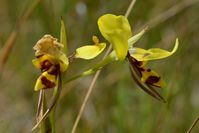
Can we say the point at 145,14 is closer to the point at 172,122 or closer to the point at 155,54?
the point at 172,122

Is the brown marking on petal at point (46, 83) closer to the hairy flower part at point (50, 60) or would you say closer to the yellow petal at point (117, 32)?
the hairy flower part at point (50, 60)

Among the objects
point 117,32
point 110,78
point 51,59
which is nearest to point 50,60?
point 51,59

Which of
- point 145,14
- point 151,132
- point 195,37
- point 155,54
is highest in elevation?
point 145,14

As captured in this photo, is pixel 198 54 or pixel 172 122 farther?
pixel 198 54

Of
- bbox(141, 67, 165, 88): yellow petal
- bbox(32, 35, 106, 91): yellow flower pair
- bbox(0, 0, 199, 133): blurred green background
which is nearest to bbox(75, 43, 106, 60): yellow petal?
bbox(32, 35, 106, 91): yellow flower pair

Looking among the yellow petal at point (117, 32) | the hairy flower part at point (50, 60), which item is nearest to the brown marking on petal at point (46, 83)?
the hairy flower part at point (50, 60)

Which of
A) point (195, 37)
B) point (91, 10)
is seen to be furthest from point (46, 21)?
point (195, 37)

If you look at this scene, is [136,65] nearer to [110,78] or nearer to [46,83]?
[46,83]
